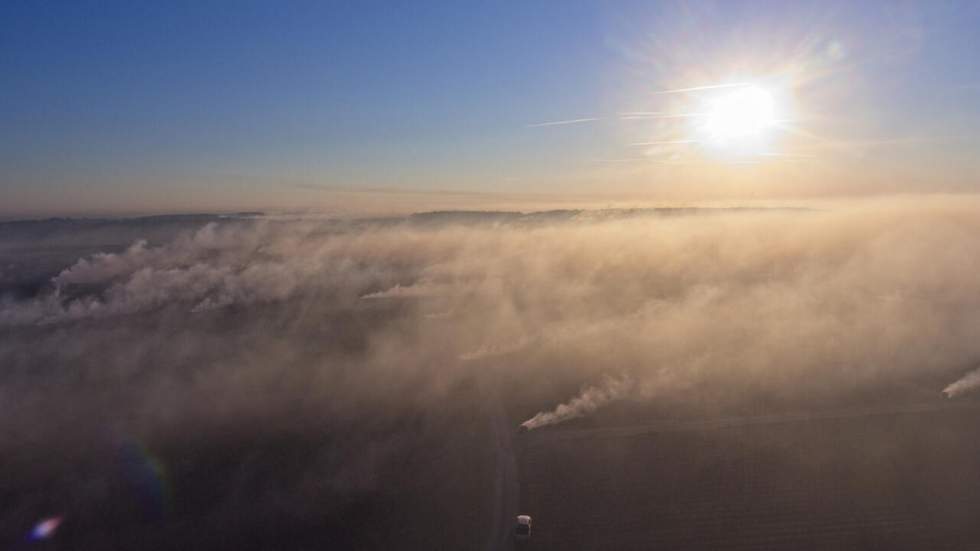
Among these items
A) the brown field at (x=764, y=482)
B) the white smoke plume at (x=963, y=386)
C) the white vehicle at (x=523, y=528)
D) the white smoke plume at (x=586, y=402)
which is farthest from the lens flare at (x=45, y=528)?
the white smoke plume at (x=963, y=386)

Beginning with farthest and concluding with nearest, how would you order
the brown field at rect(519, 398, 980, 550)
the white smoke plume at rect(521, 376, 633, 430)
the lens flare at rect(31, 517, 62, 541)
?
the white smoke plume at rect(521, 376, 633, 430) < the lens flare at rect(31, 517, 62, 541) < the brown field at rect(519, 398, 980, 550)

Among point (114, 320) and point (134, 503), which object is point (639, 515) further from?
point (114, 320)

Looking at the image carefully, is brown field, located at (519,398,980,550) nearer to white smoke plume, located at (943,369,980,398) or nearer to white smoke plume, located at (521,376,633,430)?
white smoke plume, located at (521,376,633,430)

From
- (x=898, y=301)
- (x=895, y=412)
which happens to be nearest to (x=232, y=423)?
(x=895, y=412)

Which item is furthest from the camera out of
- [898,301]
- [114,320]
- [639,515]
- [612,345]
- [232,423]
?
[114,320]

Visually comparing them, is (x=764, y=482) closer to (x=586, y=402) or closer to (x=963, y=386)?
(x=586, y=402)

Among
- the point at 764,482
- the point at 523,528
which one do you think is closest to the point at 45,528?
the point at 523,528

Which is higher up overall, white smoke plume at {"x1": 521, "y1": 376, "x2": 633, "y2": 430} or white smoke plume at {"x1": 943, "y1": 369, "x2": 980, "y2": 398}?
white smoke plume at {"x1": 943, "y1": 369, "x2": 980, "y2": 398}

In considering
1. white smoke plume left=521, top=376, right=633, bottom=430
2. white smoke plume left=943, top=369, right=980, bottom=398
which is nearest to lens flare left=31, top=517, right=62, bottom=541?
white smoke plume left=521, top=376, right=633, bottom=430
